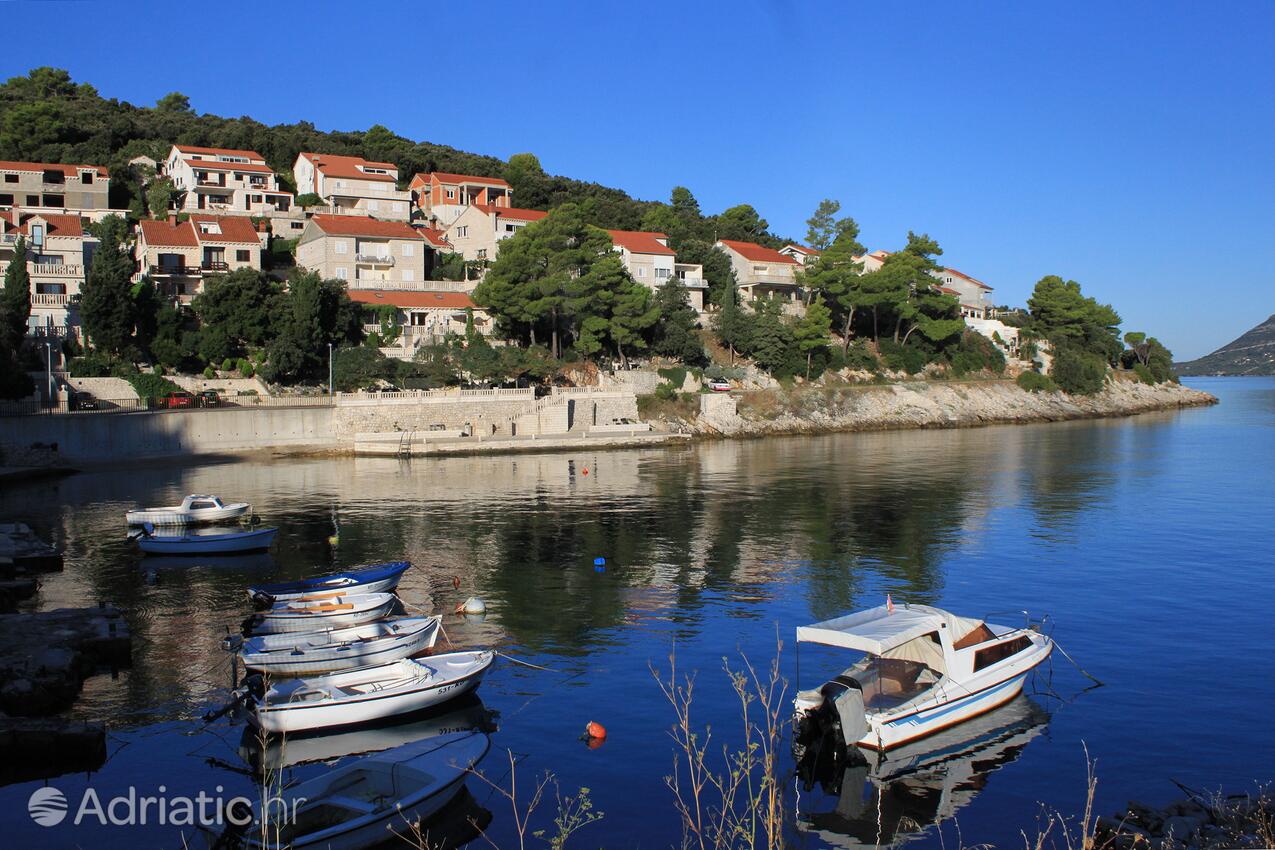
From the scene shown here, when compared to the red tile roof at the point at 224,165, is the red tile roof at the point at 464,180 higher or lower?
higher

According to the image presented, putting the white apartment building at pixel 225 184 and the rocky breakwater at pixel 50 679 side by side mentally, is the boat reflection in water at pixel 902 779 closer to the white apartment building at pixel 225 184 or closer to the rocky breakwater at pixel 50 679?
the rocky breakwater at pixel 50 679

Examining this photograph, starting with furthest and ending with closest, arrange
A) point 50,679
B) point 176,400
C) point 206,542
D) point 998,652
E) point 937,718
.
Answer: point 176,400, point 206,542, point 50,679, point 998,652, point 937,718

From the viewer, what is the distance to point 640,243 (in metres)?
87.0

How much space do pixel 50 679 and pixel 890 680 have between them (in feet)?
54.1

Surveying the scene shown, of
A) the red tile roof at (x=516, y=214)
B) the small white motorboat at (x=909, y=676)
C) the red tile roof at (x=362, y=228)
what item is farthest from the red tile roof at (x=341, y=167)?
the small white motorboat at (x=909, y=676)

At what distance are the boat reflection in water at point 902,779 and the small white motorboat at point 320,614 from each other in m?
11.4

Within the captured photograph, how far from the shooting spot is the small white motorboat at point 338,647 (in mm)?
19656

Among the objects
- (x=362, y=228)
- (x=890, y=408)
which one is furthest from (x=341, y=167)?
(x=890, y=408)

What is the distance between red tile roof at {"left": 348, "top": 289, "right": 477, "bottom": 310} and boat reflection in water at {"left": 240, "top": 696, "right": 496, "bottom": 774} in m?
55.5

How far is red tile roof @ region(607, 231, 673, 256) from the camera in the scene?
8594 centimetres

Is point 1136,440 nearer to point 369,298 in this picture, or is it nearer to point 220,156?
point 369,298

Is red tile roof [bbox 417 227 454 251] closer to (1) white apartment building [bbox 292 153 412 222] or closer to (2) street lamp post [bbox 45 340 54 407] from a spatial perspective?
(1) white apartment building [bbox 292 153 412 222]

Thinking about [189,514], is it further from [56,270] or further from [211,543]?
[56,270]

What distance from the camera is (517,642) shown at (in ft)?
74.7
